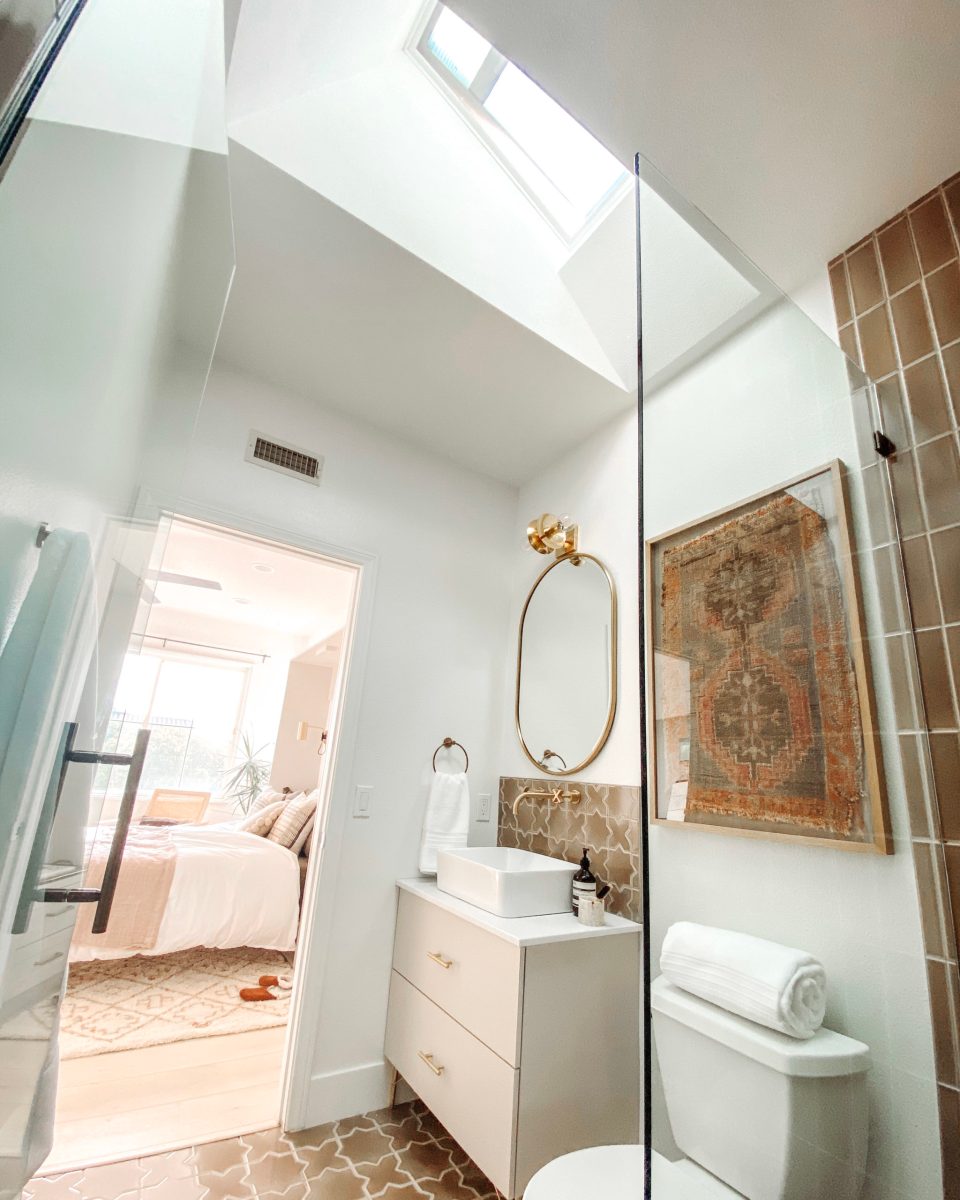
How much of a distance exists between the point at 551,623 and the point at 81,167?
6.85ft

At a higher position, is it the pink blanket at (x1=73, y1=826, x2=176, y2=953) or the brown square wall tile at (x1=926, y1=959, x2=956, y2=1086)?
the brown square wall tile at (x1=926, y1=959, x2=956, y2=1086)

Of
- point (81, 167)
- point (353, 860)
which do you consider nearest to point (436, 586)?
point (353, 860)

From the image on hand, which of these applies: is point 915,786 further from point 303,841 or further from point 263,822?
point 263,822

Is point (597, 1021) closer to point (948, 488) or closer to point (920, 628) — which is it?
point (920, 628)

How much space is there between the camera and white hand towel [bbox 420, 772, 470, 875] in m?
2.22

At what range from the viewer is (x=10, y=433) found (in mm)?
490

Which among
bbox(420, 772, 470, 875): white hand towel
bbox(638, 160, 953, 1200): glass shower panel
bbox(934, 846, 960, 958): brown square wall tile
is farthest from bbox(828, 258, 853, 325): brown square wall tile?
bbox(420, 772, 470, 875): white hand towel

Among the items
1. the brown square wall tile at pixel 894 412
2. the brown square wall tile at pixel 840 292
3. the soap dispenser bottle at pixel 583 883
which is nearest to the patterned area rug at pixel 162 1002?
the soap dispenser bottle at pixel 583 883

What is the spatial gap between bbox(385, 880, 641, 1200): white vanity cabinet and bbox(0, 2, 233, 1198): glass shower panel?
3.33ft

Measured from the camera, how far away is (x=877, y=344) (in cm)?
137

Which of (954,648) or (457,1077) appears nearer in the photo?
(954,648)

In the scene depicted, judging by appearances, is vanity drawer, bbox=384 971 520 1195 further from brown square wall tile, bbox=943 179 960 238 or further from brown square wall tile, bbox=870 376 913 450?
brown square wall tile, bbox=943 179 960 238

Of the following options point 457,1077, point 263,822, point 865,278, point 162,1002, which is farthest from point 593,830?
point 263,822

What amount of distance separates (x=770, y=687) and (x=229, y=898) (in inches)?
133
